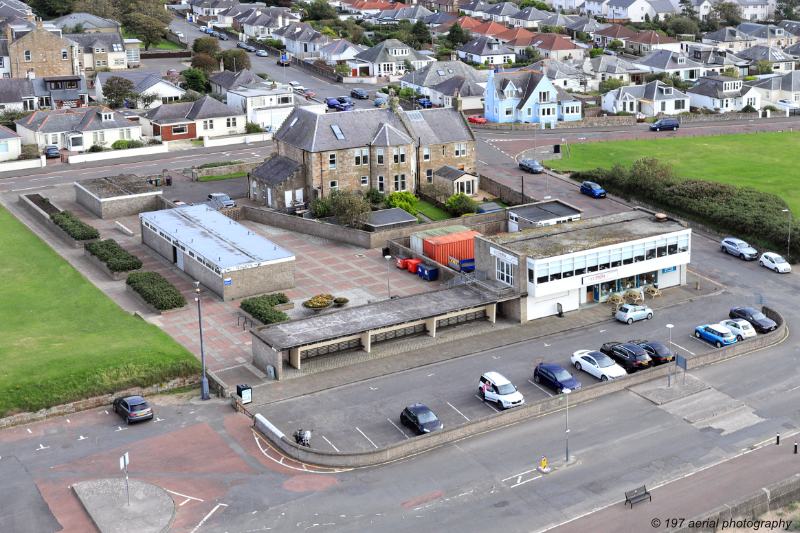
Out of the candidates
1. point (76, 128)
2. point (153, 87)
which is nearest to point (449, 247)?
point (76, 128)

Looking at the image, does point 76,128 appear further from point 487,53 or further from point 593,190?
point 487,53

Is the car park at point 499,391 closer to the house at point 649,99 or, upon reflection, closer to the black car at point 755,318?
the black car at point 755,318

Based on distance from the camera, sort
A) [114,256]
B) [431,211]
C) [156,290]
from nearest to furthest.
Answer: [156,290], [114,256], [431,211]

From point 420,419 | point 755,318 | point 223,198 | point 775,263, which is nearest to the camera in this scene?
point 420,419

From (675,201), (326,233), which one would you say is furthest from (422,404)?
(675,201)

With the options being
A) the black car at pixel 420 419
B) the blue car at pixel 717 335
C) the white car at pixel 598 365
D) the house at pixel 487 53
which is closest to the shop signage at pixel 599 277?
the blue car at pixel 717 335

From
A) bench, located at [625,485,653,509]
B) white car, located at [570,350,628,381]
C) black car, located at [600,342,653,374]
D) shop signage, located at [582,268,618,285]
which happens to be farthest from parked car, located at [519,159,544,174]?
bench, located at [625,485,653,509]
